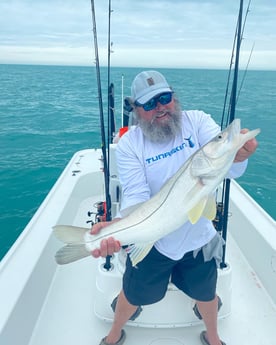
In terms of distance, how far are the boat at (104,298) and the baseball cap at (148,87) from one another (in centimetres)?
97

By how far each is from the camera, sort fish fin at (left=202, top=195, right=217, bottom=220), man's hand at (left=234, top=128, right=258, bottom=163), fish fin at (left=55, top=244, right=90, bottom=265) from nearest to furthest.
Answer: man's hand at (left=234, top=128, right=258, bottom=163) → fish fin at (left=202, top=195, right=217, bottom=220) → fish fin at (left=55, top=244, right=90, bottom=265)

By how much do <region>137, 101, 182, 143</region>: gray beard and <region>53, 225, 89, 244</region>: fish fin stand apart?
768 millimetres

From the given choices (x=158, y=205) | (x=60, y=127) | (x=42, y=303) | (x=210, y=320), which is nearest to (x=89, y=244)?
(x=158, y=205)

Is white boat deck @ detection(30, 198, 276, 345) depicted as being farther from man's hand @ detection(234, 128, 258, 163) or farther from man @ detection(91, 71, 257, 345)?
man's hand @ detection(234, 128, 258, 163)

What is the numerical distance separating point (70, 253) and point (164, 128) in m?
0.98

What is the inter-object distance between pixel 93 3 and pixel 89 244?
6.66 ft

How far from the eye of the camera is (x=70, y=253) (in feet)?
6.40

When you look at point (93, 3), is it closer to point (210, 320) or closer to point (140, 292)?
point (140, 292)

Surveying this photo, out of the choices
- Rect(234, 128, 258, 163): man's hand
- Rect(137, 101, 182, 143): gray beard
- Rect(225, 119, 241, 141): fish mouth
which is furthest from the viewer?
Rect(137, 101, 182, 143): gray beard

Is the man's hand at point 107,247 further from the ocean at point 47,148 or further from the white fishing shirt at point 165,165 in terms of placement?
the ocean at point 47,148

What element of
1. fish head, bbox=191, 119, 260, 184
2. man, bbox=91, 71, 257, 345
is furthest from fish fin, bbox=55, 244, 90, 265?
fish head, bbox=191, 119, 260, 184

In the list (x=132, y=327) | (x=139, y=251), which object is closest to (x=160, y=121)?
(x=139, y=251)

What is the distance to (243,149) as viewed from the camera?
5.71 feet

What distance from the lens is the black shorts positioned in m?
2.23
